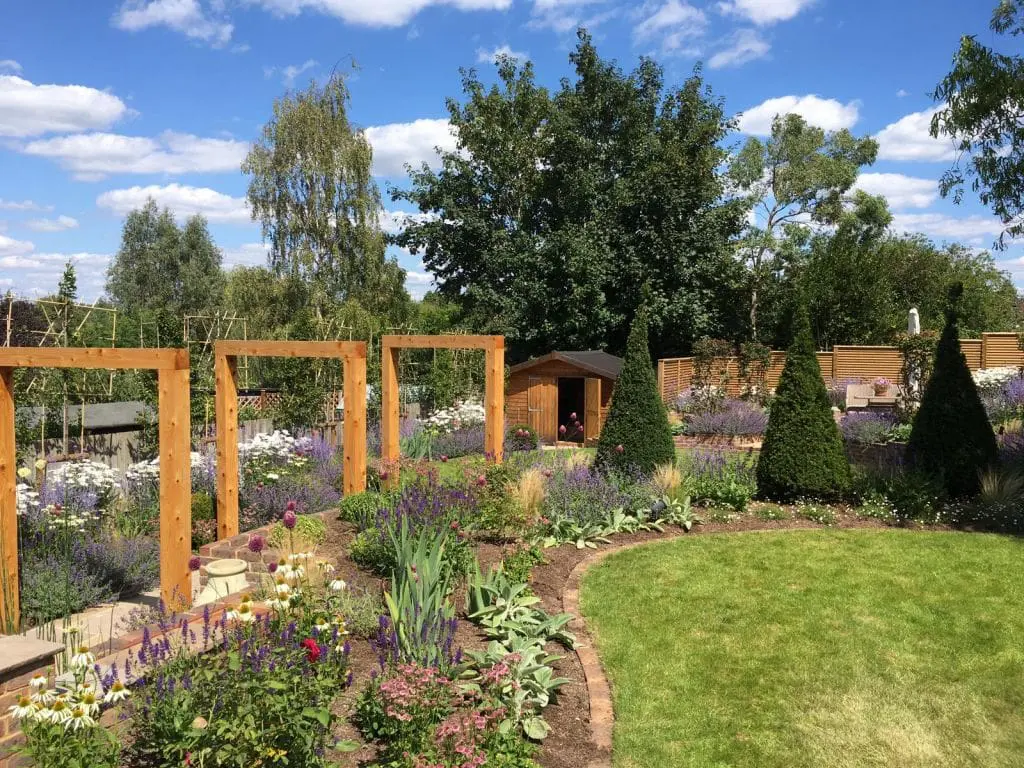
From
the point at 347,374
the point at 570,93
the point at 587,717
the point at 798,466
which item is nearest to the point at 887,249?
the point at 570,93

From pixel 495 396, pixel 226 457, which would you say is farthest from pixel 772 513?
pixel 226 457

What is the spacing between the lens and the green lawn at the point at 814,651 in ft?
13.6

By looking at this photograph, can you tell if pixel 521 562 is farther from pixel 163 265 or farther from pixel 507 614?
pixel 163 265

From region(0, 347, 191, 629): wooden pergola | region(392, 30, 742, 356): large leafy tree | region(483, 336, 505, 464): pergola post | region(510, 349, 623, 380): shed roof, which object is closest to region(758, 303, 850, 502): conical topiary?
region(483, 336, 505, 464): pergola post

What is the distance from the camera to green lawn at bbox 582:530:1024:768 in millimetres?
4145

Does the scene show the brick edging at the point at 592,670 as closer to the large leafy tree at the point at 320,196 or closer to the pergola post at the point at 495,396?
the pergola post at the point at 495,396

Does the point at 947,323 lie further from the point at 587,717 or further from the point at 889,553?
the point at 587,717

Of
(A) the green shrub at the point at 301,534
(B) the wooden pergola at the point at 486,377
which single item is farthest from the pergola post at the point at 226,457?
(B) the wooden pergola at the point at 486,377

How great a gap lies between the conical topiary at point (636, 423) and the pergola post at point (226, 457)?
4543mm

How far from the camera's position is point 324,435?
530 inches

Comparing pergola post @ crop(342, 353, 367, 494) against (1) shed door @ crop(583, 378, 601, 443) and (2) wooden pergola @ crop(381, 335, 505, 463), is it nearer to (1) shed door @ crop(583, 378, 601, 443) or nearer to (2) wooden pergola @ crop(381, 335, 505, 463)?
(2) wooden pergola @ crop(381, 335, 505, 463)

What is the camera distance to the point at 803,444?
9156mm

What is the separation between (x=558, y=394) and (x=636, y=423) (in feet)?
29.8

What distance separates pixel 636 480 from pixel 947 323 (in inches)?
181
